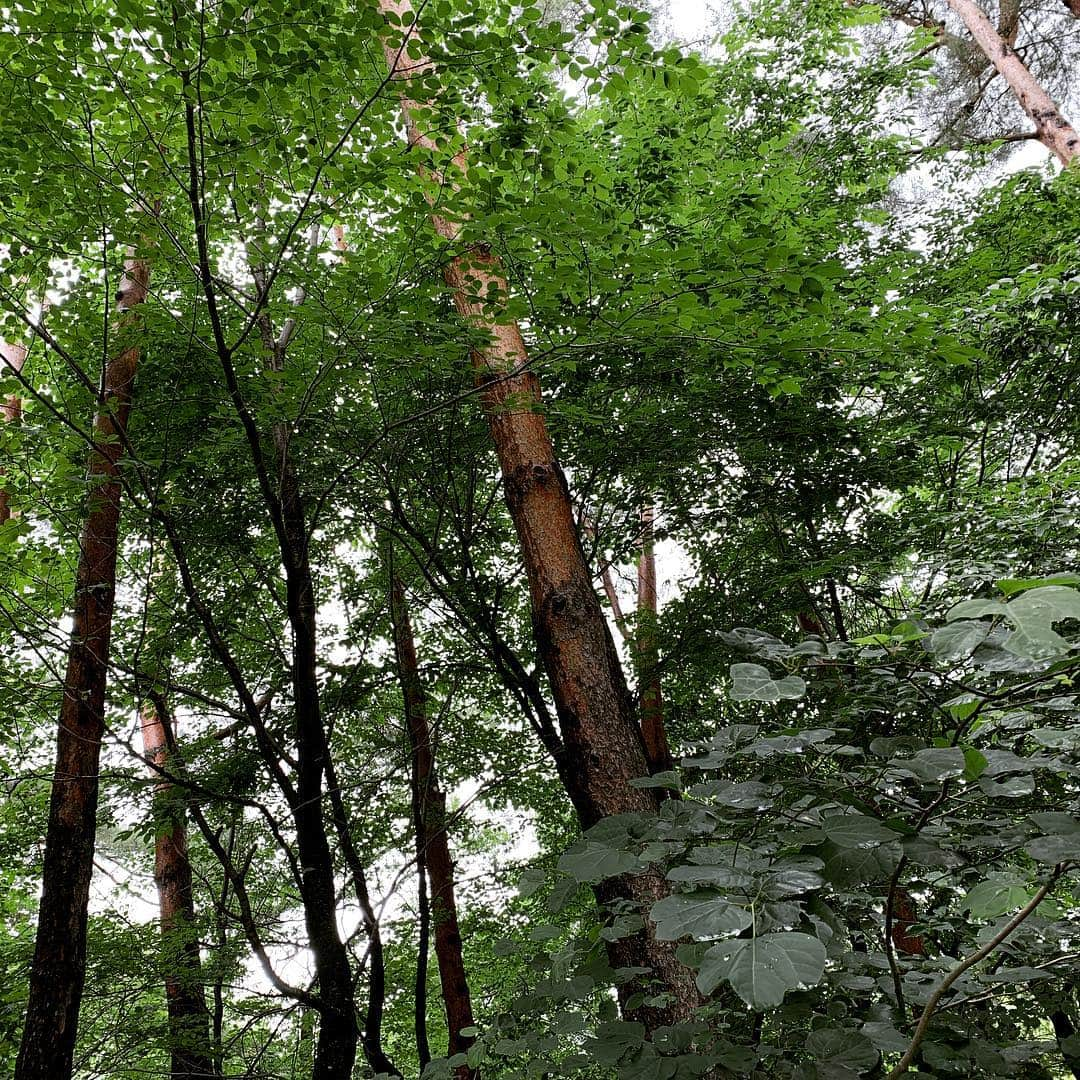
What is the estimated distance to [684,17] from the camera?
9.03m

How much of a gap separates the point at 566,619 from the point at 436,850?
3.77 m

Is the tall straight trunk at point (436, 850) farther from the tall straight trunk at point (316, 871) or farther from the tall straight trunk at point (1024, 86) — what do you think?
the tall straight trunk at point (1024, 86)

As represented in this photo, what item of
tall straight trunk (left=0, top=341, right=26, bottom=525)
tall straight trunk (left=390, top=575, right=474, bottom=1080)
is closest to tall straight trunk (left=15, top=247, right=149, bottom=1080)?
tall straight trunk (left=0, top=341, right=26, bottom=525)

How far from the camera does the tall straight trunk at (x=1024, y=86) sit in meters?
8.03

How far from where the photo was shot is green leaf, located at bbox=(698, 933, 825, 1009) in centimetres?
68

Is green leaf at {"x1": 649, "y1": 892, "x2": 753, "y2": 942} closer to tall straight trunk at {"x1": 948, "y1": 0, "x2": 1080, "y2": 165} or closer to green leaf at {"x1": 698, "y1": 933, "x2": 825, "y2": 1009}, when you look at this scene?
green leaf at {"x1": 698, "y1": 933, "x2": 825, "y2": 1009}

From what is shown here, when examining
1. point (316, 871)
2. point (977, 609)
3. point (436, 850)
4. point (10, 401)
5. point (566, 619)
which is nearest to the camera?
point (977, 609)

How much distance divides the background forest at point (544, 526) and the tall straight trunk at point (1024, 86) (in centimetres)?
302

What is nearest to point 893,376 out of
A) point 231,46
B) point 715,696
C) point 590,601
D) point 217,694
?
point 590,601

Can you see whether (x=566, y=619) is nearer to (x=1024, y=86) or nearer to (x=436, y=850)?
(x=436, y=850)

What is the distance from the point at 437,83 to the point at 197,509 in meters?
Result: 2.98

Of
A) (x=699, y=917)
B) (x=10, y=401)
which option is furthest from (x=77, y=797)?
(x=699, y=917)

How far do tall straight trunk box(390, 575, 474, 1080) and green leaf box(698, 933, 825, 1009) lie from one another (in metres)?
4.07

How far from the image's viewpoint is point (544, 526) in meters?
3.57
